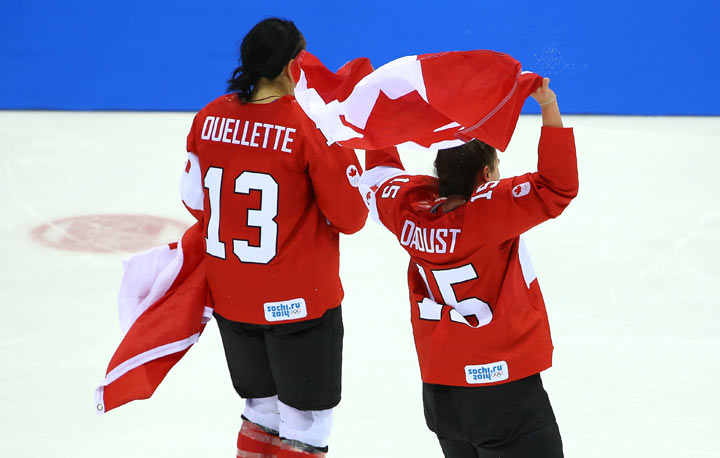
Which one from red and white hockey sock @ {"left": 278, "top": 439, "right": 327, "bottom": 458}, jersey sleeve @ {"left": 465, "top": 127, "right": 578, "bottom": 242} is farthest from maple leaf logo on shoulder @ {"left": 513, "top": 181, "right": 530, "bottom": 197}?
red and white hockey sock @ {"left": 278, "top": 439, "right": 327, "bottom": 458}

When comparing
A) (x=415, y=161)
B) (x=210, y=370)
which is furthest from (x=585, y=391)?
A: (x=415, y=161)

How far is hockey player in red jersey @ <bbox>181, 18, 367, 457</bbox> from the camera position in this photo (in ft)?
8.48

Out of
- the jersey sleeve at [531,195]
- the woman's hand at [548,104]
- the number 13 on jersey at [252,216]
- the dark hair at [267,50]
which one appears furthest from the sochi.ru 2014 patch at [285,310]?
the woman's hand at [548,104]

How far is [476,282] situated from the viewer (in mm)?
2215

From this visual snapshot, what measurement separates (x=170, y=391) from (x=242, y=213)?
155 centimetres

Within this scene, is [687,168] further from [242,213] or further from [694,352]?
[242,213]

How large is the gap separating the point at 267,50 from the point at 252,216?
17.7 inches

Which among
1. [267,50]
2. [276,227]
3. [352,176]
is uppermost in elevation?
[267,50]

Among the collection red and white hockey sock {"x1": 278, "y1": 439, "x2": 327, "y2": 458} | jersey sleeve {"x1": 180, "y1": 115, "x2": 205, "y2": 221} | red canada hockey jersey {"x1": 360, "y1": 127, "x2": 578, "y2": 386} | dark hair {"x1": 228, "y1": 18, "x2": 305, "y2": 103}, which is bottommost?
red and white hockey sock {"x1": 278, "y1": 439, "x2": 327, "y2": 458}

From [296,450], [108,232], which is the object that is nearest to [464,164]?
[296,450]

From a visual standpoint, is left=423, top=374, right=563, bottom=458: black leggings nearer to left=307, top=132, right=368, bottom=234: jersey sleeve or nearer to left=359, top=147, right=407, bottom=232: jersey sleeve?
left=359, top=147, right=407, bottom=232: jersey sleeve

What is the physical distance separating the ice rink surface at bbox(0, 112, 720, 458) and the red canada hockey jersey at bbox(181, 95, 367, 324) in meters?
1.00

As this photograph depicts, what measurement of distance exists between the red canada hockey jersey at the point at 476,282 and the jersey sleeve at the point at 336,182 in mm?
277

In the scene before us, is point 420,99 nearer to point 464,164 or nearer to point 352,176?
point 464,164
